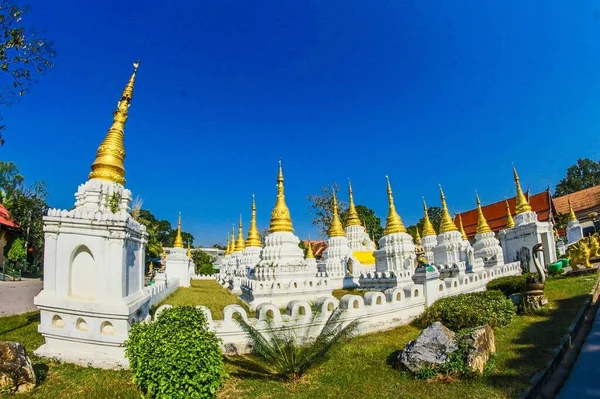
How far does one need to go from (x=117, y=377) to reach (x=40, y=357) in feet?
6.00

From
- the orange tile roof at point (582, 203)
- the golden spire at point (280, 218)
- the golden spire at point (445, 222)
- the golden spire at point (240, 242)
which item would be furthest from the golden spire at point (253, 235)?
the orange tile roof at point (582, 203)

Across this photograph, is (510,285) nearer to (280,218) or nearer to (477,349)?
(477,349)

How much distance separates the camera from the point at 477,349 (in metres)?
5.96

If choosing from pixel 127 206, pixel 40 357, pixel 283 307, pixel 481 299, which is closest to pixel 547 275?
pixel 481 299

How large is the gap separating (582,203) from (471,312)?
1779 inches

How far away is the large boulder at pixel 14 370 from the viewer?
5082 millimetres

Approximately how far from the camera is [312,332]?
8.00m

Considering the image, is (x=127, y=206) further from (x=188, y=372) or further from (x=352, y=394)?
(x=352, y=394)

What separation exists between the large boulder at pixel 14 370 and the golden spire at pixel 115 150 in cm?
527

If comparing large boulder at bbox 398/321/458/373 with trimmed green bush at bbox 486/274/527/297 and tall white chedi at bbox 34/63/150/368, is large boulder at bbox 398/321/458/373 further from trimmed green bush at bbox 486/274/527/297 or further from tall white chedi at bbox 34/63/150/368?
trimmed green bush at bbox 486/274/527/297

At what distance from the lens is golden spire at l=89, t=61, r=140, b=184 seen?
970cm

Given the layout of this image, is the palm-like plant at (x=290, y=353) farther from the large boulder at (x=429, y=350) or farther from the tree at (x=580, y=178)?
the tree at (x=580, y=178)

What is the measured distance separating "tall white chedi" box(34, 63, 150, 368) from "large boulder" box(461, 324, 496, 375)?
5889mm

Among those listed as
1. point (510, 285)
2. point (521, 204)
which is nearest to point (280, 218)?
point (510, 285)
